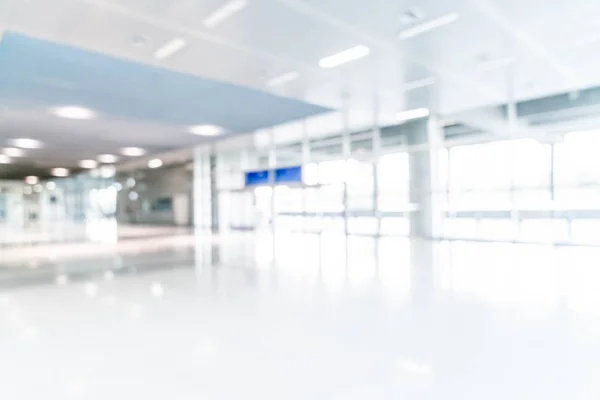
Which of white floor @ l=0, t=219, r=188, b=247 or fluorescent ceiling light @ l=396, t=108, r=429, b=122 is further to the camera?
white floor @ l=0, t=219, r=188, b=247

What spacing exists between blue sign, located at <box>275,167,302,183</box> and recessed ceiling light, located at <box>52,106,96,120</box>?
271 inches

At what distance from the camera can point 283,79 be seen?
283 inches

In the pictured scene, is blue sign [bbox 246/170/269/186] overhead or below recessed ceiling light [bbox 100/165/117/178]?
below

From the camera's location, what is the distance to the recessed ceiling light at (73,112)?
9209mm

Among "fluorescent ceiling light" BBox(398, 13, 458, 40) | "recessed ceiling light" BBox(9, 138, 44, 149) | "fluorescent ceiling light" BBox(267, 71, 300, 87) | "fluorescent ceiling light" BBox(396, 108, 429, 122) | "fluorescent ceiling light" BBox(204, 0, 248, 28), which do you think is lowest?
"fluorescent ceiling light" BBox(398, 13, 458, 40)

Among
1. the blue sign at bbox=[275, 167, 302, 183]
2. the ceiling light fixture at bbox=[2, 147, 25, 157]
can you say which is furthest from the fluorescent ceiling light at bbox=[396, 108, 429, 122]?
Result: the ceiling light fixture at bbox=[2, 147, 25, 157]

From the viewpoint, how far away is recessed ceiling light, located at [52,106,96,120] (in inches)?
363

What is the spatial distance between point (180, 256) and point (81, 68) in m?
4.55

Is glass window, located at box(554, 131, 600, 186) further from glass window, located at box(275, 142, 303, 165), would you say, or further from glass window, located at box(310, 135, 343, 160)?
glass window, located at box(275, 142, 303, 165)

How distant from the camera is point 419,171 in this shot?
1223 centimetres

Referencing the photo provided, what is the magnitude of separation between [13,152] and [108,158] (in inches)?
144

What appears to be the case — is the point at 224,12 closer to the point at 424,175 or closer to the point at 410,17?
the point at 410,17

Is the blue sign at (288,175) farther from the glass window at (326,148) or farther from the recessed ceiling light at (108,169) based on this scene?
the recessed ceiling light at (108,169)

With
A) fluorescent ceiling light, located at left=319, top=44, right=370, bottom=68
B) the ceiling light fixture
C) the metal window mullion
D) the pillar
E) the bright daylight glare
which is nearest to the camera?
the bright daylight glare
